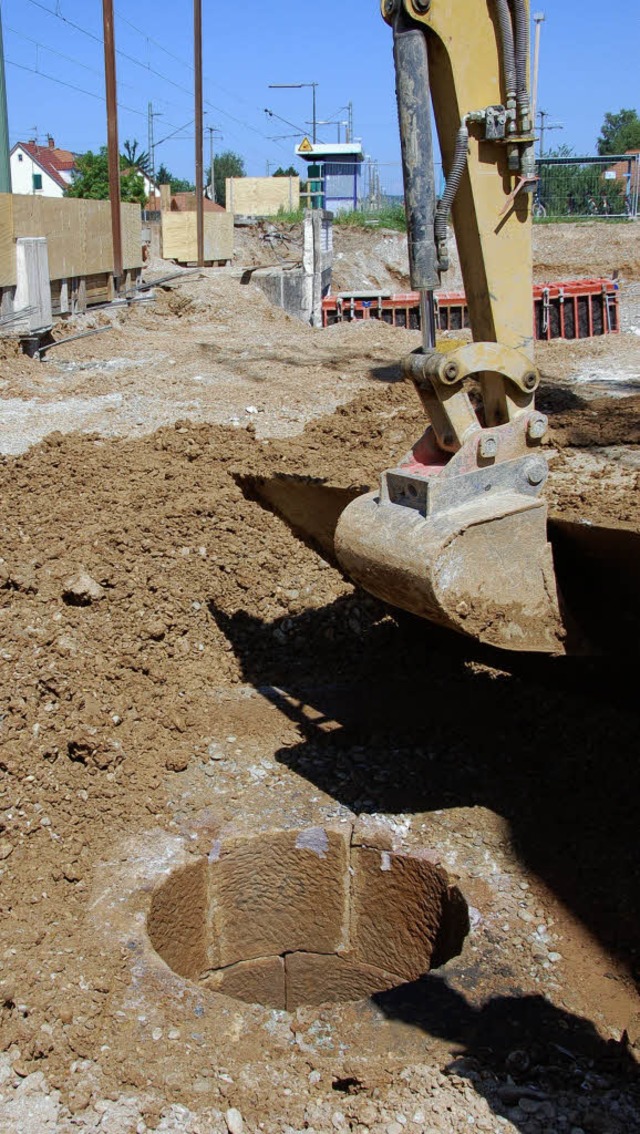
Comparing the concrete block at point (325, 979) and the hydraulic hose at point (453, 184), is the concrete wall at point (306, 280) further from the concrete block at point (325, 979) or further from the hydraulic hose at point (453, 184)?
the hydraulic hose at point (453, 184)

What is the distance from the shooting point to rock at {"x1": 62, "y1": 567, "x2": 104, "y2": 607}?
6.00m

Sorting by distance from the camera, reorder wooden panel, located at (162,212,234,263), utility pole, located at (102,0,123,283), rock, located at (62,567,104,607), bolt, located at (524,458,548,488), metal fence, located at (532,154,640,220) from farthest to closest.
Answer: metal fence, located at (532,154,640,220) < wooden panel, located at (162,212,234,263) < utility pole, located at (102,0,123,283) < rock, located at (62,567,104,607) < bolt, located at (524,458,548,488)

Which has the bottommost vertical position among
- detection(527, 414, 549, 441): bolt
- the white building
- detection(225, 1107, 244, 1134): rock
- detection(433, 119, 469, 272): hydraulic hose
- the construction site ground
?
detection(225, 1107, 244, 1134): rock

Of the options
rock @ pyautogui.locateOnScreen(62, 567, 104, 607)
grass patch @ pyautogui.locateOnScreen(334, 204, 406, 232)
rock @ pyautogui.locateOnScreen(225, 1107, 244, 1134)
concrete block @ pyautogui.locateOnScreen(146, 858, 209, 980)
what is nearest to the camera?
rock @ pyautogui.locateOnScreen(225, 1107, 244, 1134)

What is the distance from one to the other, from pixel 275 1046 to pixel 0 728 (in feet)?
6.92

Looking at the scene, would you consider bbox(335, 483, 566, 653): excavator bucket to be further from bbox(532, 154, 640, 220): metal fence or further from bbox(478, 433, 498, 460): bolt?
bbox(532, 154, 640, 220): metal fence

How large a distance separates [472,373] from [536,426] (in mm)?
392

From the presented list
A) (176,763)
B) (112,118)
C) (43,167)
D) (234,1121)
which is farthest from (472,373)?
(43,167)

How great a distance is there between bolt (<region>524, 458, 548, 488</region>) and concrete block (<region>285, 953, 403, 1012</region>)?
2.70 meters

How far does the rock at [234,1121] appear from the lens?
342cm

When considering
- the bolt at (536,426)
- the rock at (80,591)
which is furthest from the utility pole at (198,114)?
the bolt at (536,426)

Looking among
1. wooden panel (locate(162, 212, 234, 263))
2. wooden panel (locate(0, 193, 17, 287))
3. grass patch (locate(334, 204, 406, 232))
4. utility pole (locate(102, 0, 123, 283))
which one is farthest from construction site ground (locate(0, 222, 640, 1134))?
grass patch (locate(334, 204, 406, 232))

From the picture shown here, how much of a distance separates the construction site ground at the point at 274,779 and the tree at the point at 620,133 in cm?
7105

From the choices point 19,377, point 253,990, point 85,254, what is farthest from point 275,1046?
point 85,254
